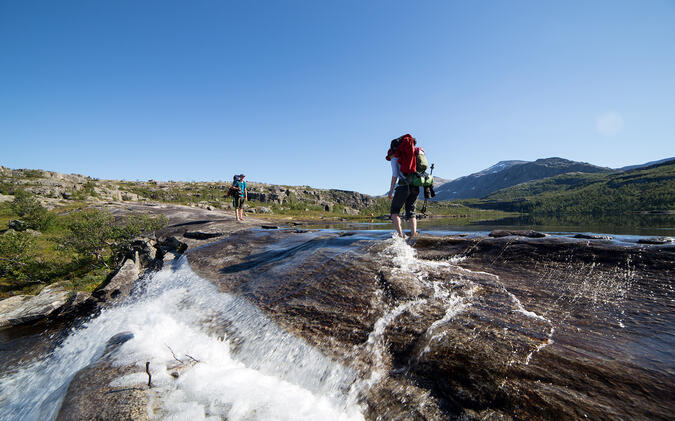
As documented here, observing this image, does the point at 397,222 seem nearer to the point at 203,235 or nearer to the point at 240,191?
the point at 203,235

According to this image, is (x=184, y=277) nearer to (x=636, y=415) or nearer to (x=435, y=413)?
(x=435, y=413)

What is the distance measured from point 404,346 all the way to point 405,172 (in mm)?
6942

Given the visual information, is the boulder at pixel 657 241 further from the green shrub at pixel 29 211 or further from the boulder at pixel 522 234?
the green shrub at pixel 29 211

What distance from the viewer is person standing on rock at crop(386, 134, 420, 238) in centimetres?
973

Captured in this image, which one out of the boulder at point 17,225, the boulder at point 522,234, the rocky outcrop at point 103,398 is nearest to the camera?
the rocky outcrop at point 103,398

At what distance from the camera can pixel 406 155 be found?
31.9 feet

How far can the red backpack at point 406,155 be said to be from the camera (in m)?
9.68

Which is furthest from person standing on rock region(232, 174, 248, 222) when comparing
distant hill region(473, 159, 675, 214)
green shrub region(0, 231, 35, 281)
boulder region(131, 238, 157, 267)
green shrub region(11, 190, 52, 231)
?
distant hill region(473, 159, 675, 214)

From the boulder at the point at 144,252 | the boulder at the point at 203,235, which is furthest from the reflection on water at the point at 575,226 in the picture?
the boulder at the point at 144,252

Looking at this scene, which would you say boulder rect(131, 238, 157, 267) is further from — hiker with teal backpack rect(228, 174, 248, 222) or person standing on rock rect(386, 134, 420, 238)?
person standing on rock rect(386, 134, 420, 238)

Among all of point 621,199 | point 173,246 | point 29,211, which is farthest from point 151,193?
point 621,199

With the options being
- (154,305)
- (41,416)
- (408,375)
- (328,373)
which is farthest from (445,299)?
(154,305)

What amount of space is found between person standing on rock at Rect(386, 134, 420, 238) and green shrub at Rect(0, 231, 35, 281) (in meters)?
19.7

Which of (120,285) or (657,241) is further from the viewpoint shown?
(120,285)
